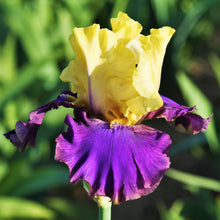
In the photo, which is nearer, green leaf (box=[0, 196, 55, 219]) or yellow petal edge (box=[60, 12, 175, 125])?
yellow petal edge (box=[60, 12, 175, 125])

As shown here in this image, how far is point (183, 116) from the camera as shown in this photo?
0.72 metres

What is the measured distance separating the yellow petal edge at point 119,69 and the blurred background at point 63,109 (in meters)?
0.75

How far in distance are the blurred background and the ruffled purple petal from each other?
662 mm

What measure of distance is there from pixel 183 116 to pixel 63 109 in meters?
0.98

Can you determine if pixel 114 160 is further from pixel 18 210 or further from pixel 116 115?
pixel 18 210

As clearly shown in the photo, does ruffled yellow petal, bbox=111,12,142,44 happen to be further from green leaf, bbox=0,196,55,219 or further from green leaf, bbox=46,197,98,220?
green leaf, bbox=46,197,98,220

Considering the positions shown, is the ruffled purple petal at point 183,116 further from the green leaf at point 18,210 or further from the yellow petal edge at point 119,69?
the green leaf at point 18,210

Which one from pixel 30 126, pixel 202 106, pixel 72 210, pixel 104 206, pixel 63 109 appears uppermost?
pixel 30 126

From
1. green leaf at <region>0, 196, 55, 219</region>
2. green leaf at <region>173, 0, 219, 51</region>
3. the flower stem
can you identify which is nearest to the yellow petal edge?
the flower stem

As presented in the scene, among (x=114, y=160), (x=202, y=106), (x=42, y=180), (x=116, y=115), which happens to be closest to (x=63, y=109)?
(x=42, y=180)

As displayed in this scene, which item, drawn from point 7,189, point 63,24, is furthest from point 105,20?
point 7,189

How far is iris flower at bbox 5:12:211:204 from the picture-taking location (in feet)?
1.80

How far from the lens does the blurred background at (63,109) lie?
60.4 inches

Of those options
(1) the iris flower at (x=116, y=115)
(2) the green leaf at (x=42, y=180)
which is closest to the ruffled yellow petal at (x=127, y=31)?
(1) the iris flower at (x=116, y=115)
